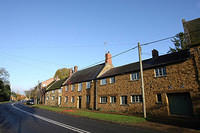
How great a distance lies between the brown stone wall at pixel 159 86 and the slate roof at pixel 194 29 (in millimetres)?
2246

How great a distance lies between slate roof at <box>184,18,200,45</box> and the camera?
1388 centimetres

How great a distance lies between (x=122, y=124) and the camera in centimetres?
1096

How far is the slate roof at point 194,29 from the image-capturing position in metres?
13.9

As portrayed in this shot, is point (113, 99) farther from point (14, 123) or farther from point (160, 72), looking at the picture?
point (14, 123)

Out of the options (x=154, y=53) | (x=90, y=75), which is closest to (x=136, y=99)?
(x=154, y=53)

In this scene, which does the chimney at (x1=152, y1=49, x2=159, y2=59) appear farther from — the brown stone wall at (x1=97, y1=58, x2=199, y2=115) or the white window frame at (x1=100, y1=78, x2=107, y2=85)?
the white window frame at (x1=100, y1=78, x2=107, y2=85)

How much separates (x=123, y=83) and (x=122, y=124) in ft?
31.1

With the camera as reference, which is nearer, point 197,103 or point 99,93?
point 197,103

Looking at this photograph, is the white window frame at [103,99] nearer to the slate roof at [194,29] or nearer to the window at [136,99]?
the window at [136,99]

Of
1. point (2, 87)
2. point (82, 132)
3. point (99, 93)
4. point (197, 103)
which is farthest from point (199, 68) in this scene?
point (2, 87)

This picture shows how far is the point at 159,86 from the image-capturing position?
1570 cm

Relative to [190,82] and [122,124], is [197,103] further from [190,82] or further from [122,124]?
[122,124]

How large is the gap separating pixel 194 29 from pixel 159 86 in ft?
28.2

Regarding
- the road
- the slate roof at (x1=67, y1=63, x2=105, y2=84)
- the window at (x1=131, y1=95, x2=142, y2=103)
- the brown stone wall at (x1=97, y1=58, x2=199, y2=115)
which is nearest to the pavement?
the road
